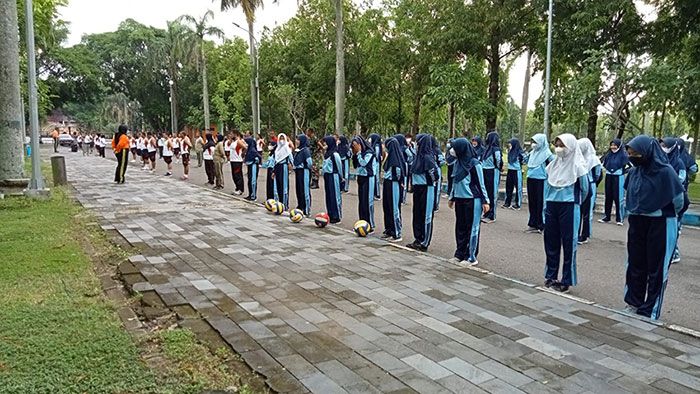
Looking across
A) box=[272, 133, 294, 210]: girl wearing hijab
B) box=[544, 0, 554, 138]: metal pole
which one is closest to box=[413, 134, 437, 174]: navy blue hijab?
box=[272, 133, 294, 210]: girl wearing hijab

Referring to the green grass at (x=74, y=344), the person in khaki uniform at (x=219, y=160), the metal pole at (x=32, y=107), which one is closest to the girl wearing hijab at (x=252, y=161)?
the person in khaki uniform at (x=219, y=160)

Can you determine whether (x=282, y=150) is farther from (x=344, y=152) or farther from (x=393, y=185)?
(x=393, y=185)

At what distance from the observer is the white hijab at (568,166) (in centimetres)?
638

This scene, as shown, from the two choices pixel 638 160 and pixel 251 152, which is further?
pixel 251 152

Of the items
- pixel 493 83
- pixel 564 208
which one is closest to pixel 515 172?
pixel 564 208

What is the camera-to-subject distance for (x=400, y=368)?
401cm

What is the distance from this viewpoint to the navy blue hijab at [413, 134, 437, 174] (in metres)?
8.38

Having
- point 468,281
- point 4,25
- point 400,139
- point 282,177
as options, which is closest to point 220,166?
point 282,177

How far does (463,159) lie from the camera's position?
25.5 ft

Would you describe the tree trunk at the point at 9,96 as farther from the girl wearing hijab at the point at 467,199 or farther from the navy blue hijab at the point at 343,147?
the girl wearing hijab at the point at 467,199

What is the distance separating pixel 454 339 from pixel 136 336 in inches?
99.0

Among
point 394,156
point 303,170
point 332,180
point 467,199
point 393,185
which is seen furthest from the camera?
point 303,170

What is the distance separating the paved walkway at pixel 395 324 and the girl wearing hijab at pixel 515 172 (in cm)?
570

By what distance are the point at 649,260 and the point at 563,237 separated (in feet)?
3.53
